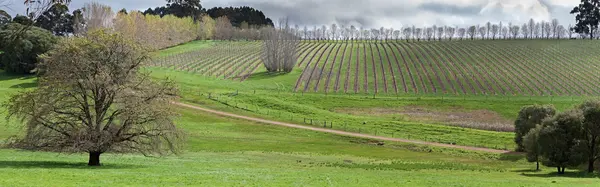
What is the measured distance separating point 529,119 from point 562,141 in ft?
56.6

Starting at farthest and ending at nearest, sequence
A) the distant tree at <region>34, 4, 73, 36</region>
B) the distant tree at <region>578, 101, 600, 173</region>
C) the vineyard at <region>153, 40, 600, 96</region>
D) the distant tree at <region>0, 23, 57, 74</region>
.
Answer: the distant tree at <region>34, 4, 73, 36</region>, the vineyard at <region>153, 40, 600, 96</region>, the distant tree at <region>0, 23, 57, 74</region>, the distant tree at <region>578, 101, 600, 173</region>

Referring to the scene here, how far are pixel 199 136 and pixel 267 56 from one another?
260ft

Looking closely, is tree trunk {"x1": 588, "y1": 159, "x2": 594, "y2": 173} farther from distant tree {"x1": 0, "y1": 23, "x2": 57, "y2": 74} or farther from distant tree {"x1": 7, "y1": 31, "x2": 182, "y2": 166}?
distant tree {"x1": 0, "y1": 23, "x2": 57, "y2": 74}

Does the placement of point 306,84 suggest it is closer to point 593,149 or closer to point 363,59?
point 363,59

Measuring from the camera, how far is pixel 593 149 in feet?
161

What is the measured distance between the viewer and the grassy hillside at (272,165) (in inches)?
1062

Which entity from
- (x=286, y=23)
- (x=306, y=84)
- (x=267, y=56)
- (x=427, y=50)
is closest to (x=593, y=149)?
(x=306, y=84)

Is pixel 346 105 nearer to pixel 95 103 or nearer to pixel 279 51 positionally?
pixel 279 51

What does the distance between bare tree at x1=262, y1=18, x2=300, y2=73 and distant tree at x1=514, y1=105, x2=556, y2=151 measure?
79963 millimetres

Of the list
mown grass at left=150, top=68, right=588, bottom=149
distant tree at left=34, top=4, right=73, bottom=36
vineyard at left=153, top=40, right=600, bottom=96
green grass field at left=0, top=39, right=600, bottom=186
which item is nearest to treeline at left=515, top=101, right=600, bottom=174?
green grass field at left=0, top=39, right=600, bottom=186

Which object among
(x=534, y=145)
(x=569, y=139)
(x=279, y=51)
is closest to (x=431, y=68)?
(x=279, y=51)

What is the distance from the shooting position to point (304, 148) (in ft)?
192

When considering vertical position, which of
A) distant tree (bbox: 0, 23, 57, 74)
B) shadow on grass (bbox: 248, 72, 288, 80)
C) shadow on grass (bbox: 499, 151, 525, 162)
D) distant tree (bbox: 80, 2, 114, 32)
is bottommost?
shadow on grass (bbox: 499, 151, 525, 162)

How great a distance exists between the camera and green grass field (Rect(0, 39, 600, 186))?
29072mm
